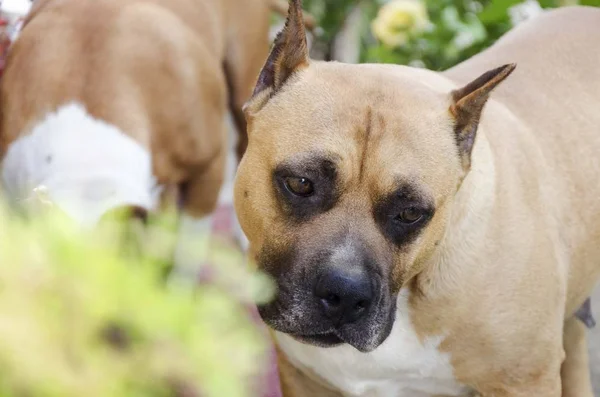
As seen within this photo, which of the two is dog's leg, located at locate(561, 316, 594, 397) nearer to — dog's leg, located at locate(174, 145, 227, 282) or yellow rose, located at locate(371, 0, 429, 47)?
dog's leg, located at locate(174, 145, 227, 282)

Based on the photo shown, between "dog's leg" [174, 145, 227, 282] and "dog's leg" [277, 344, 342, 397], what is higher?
"dog's leg" [277, 344, 342, 397]

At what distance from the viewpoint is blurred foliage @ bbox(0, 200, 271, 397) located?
0.46m

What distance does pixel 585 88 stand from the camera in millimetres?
1875

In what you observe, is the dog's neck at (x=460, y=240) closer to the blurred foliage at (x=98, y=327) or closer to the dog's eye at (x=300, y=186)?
the dog's eye at (x=300, y=186)

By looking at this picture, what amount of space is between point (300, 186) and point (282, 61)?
27cm

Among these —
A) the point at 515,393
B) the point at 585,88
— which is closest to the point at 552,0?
the point at 585,88

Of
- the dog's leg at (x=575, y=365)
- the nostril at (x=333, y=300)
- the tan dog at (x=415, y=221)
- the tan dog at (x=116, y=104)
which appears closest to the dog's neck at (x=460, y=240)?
the tan dog at (x=415, y=221)

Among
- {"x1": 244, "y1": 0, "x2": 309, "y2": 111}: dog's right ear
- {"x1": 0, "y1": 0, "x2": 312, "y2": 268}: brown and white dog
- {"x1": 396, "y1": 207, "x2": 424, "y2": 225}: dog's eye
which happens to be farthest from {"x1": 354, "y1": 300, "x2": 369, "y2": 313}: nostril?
{"x1": 0, "y1": 0, "x2": 312, "y2": 268}: brown and white dog

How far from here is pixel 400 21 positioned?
Answer: 115 inches

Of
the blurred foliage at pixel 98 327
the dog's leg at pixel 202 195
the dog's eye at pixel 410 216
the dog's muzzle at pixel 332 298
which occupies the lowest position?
the dog's leg at pixel 202 195

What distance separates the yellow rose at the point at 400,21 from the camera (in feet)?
9.55

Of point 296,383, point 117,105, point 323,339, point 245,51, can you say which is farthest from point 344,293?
point 245,51

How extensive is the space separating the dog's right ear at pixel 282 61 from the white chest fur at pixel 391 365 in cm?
48

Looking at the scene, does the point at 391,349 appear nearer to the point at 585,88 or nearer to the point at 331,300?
the point at 331,300
